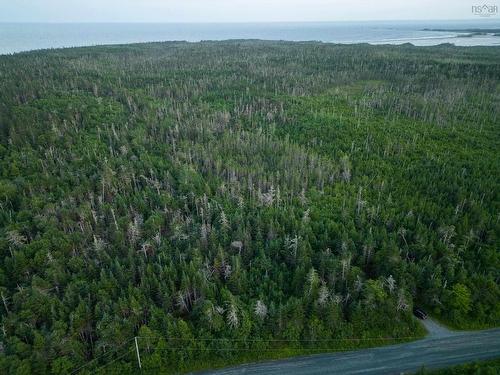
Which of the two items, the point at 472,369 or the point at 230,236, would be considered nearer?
the point at 472,369

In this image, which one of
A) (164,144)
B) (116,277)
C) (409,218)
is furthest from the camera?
(164,144)

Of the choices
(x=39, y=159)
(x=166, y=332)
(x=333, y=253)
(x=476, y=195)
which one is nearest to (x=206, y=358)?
(x=166, y=332)

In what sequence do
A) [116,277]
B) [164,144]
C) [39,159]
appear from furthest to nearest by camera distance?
[164,144], [39,159], [116,277]

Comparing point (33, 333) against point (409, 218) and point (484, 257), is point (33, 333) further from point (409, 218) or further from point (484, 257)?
point (484, 257)

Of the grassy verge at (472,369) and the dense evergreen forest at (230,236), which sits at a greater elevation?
the dense evergreen forest at (230,236)

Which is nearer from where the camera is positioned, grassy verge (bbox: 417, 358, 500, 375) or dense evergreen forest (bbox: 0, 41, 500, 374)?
grassy verge (bbox: 417, 358, 500, 375)

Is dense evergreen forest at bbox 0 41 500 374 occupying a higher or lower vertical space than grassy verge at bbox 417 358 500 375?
higher

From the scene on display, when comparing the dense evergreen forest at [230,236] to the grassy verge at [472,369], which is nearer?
the grassy verge at [472,369]

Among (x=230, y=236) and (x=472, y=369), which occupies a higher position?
(x=230, y=236)
